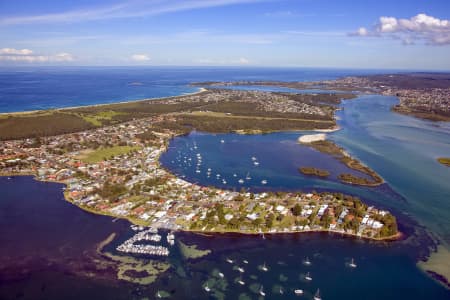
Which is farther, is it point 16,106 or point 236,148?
point 16,106

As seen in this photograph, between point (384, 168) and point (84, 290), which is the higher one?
point (384, 168)

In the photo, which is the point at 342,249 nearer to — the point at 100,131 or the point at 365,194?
the point at 365,194

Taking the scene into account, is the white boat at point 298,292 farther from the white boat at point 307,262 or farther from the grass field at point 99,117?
the grass field at point 99,117

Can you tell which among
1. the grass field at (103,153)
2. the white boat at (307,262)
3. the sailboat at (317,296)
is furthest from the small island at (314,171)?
the grass field at (103,153)

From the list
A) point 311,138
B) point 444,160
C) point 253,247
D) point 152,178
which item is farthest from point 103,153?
point 444,160

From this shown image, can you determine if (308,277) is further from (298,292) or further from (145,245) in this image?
(145,245)

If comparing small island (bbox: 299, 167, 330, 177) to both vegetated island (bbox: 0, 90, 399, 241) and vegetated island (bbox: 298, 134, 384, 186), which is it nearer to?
vegetated island (bbox: 298, 134, 384, 186)

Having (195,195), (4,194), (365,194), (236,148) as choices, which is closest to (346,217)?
(365,194)

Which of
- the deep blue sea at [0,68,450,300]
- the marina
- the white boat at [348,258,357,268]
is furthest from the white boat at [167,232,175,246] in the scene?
the white boat at [348,258,357,268]
